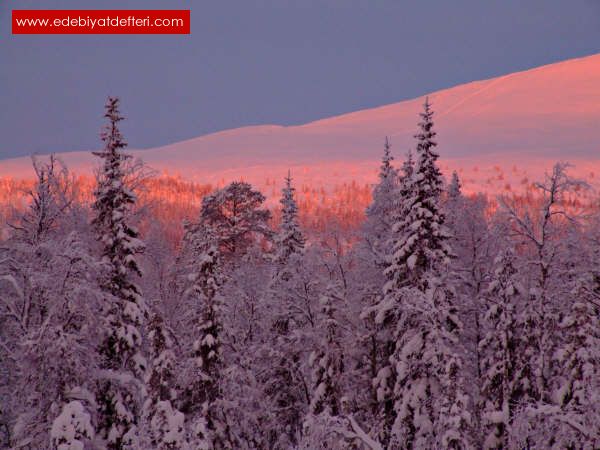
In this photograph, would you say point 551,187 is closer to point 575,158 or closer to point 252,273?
point 252,273

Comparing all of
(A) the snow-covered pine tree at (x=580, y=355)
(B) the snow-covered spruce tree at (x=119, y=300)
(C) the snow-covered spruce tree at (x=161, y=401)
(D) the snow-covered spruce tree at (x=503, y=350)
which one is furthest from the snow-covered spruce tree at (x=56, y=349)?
(D) the snow-covered spruce tree at (x=503, y=350)

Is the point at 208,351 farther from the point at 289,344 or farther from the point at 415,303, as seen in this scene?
the point at 415,303

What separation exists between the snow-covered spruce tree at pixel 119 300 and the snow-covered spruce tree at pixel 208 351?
1.66 meters

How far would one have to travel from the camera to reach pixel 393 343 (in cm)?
2419

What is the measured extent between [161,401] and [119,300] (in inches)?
207

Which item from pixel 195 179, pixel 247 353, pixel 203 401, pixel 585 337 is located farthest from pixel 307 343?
pixel 195 179

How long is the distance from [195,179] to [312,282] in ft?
555

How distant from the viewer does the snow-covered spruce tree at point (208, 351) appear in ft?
67.3

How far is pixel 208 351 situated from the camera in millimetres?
21000

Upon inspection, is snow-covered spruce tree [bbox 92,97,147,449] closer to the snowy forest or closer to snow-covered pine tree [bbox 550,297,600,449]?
the snowy forest

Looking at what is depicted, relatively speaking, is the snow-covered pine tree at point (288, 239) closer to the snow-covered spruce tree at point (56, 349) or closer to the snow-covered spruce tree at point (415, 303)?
the snow-covered spruce tree at point (415, 303)

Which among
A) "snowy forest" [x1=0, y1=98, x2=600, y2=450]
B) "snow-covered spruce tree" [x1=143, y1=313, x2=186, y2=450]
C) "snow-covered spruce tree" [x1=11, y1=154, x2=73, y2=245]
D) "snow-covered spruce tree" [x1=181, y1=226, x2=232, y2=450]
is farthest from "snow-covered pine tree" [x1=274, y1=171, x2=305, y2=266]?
"snow-covered spruce tree" [x1=143, y1=313, x2=186, y2=450]

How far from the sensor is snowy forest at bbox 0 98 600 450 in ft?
53.0

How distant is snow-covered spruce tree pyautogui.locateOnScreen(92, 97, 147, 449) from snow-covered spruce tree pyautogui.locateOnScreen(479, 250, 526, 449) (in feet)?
36.0
